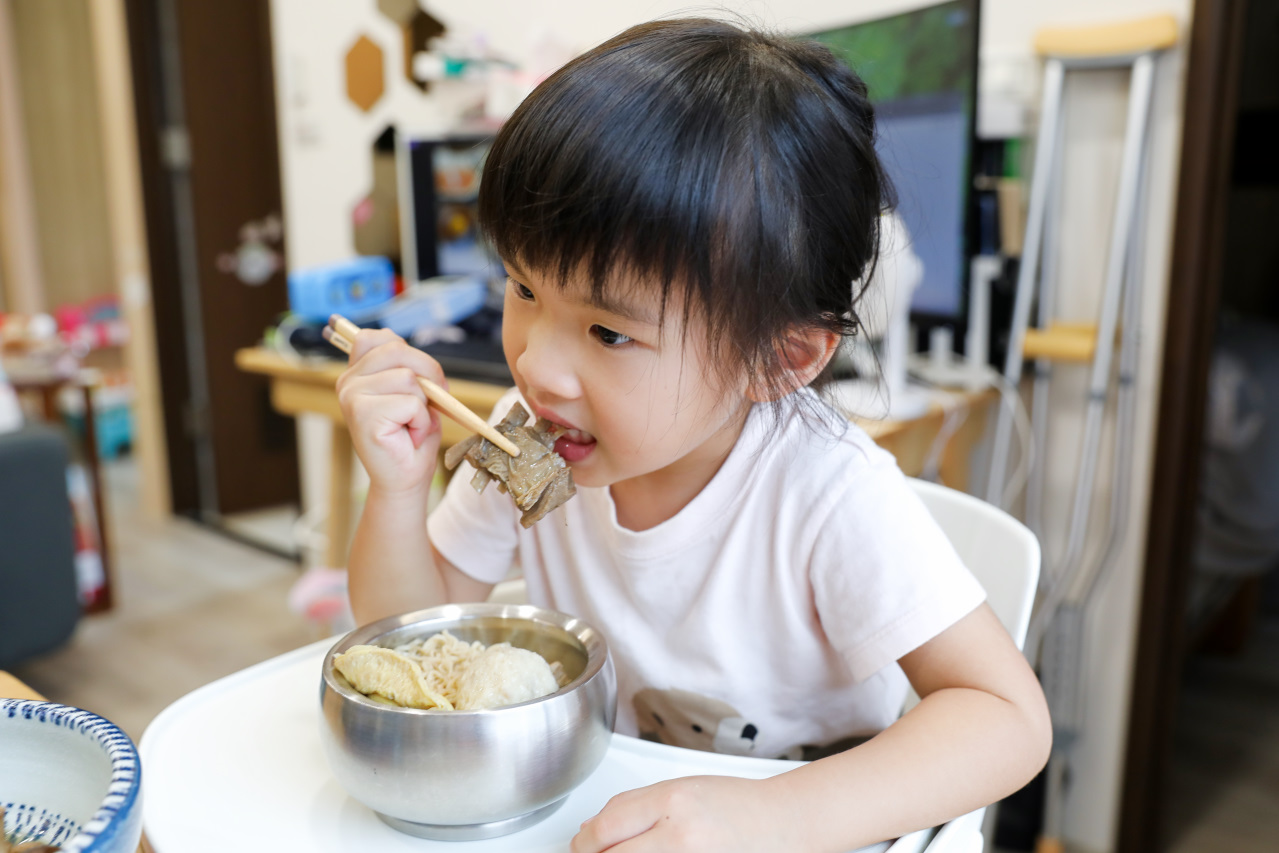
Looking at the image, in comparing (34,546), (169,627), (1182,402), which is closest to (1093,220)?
(1182,402)

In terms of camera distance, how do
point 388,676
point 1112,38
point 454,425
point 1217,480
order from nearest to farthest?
point 388,676, point 1112,38, point 454,425, point 1217,480

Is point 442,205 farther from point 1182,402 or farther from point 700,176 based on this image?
point 700,176

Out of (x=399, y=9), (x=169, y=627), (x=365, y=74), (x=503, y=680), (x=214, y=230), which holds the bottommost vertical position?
(x=169, y=627)

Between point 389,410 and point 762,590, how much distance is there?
12.8 inches

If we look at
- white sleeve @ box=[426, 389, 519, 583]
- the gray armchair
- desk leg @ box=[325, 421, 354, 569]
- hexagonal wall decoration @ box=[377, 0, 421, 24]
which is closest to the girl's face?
white sleeve @ box=[426, 389, 519, 583]

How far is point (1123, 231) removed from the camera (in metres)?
1.52

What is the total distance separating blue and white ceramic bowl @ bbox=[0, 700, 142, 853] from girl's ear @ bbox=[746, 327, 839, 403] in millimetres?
455

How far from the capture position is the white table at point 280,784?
1.72ft

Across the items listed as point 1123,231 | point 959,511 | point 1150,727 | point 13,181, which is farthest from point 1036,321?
point 13,181

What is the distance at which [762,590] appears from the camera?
81 cm

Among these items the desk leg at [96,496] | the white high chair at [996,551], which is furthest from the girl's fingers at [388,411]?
the desk leg at [96,496]

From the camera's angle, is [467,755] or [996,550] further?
[996,550]

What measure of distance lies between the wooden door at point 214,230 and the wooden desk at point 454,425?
130 centimetres

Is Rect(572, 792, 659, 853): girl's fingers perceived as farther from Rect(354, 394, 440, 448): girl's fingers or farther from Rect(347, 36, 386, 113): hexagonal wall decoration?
Rect(347, 36, 386, 113): hexagonal wall decoration
